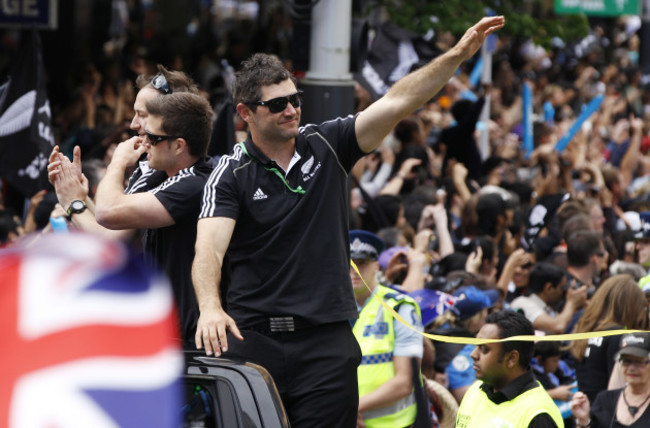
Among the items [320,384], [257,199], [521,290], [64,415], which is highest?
[64,415]

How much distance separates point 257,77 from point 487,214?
5308mm

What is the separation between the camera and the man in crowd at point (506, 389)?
17.0 ft

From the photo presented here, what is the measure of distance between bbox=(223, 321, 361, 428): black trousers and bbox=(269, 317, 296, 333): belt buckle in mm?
20

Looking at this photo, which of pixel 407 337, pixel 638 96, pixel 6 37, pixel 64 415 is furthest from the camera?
pixel 638 96

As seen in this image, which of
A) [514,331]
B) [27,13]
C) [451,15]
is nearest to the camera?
[514,331]

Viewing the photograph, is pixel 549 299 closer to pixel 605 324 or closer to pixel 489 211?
pixel 605 324

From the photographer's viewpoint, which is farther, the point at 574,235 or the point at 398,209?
the point at 398,209

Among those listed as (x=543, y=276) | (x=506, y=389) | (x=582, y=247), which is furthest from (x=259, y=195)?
(x=582, y=247)

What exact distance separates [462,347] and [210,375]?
3.68m

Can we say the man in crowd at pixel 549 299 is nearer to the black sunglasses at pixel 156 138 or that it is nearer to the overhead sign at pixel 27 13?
the black sunglasses at pixel 156 138

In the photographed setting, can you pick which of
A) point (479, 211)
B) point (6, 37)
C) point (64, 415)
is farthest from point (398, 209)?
point (6, 37)

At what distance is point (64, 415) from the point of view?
1326mm

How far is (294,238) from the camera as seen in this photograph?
4.46 meters

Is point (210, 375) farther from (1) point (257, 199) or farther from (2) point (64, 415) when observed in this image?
(2) point (64, 415)
